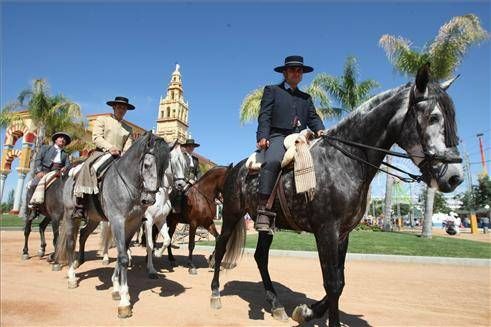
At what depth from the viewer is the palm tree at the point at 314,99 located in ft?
88.4

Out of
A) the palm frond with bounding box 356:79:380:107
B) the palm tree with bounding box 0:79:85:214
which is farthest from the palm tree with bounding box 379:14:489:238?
the palm tree with bounding box 0:79:85:214

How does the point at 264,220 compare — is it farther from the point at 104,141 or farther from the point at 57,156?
the point at 57,156

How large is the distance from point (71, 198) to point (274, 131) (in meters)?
4.76

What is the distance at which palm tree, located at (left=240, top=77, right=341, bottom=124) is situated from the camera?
26.9m

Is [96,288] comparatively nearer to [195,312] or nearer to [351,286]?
[195,312]

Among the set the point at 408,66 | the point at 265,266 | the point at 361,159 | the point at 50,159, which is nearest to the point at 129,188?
the point at 265,266

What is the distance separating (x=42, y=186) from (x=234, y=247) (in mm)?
6259

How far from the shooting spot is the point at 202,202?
29.1ft

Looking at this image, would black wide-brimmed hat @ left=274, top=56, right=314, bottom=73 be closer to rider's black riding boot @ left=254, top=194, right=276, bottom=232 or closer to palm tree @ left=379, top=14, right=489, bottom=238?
rider's black riding boot @ left=254, top=194, right=276, bottom=232

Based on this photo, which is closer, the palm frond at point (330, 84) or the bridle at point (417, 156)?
the bridle at point (417, 156)

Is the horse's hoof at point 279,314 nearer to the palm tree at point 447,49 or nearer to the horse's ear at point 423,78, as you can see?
the horse's ear at point 423,78

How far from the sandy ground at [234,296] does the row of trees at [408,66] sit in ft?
51.6

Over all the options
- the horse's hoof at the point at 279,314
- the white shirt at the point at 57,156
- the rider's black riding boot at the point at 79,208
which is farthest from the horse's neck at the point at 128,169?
the white shirt at the point at 57,156

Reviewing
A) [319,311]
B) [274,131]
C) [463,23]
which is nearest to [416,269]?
[319,311]
